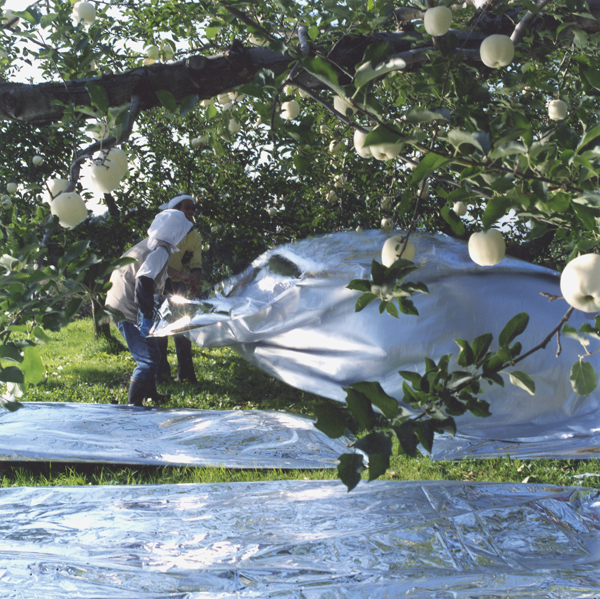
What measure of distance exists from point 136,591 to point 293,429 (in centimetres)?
165

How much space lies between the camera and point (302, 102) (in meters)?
3.67

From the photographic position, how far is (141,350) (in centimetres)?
347

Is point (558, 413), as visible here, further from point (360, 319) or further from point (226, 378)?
point (226, 378)

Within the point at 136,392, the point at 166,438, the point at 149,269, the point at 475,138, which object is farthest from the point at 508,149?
the point at 136,392

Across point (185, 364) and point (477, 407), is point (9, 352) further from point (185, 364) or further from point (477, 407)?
point (185, 364)

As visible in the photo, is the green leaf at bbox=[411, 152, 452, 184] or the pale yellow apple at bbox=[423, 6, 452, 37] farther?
the pale yellow apple at bbox=[423, 6, 452, 37]

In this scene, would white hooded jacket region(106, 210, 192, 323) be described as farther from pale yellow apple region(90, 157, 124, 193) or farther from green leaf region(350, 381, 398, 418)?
green leaf region(350, 381, 398, 418)

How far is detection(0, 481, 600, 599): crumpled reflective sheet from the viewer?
4.70ft

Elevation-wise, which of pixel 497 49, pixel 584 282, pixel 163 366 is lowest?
pixel 163 366

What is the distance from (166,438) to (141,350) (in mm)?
779

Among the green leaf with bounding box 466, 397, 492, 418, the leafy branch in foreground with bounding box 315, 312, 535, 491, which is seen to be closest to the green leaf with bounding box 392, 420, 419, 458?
the leafy branch in foreground with bounding box 315, 312, 535, 491

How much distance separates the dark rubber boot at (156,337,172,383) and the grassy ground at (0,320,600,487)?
0.18m

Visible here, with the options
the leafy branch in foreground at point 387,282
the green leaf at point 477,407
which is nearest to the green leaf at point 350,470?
the green leaf at point 477,407

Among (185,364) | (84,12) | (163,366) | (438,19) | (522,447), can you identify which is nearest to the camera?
(438,19)
